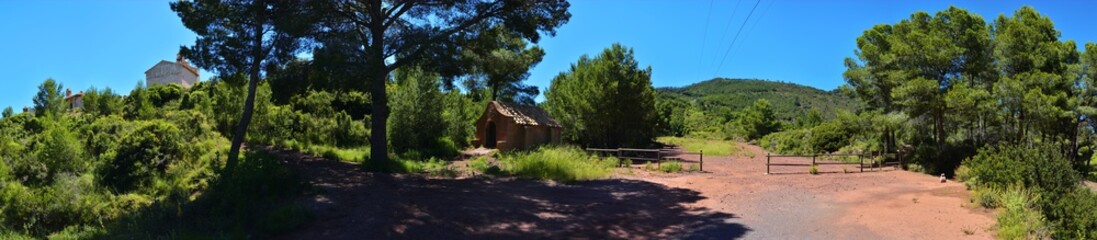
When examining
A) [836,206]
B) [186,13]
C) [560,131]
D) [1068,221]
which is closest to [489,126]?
[560,131]

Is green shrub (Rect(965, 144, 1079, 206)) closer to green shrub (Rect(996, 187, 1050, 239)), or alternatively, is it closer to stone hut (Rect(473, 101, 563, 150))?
green shrub (Rect(996, 187, 1050, 239))

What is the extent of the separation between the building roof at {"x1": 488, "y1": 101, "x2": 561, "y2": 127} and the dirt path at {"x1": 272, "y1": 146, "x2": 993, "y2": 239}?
1111 cm

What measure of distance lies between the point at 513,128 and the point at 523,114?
1913mm

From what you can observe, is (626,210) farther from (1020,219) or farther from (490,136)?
(490,136)

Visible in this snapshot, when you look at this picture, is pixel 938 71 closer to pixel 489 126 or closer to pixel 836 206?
pixel 836 206

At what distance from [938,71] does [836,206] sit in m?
15.0

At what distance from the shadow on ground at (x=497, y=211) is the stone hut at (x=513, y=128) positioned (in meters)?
11.2

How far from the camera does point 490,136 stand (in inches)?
1150

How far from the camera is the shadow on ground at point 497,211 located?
9.06 m

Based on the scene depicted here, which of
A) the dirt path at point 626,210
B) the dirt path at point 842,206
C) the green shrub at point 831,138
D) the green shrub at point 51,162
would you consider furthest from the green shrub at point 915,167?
the green shrub at point 51,162

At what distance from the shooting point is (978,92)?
20766 millimetres

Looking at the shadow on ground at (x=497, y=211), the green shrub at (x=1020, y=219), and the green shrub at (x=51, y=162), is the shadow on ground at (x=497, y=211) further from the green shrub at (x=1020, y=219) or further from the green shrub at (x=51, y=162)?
the green shrub at (x=51, y=162)

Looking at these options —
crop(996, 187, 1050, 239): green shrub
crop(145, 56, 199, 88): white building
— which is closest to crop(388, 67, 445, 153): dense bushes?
crop(996, 187, 1050, 239): green shrub

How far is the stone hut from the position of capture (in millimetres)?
26562
